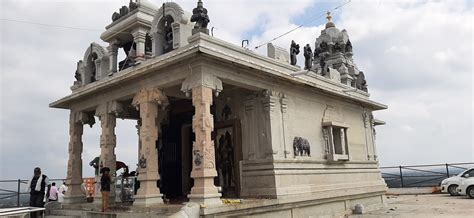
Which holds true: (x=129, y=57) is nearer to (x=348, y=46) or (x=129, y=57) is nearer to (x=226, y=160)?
(x=226, y=160)

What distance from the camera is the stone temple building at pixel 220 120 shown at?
10242 mm

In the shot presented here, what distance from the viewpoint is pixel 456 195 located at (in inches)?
772

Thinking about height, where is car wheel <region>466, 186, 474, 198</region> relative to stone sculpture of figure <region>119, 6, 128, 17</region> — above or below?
below

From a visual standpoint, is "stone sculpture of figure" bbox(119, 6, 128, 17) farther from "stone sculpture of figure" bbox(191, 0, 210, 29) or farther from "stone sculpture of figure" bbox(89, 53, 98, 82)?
"stone sculpture of figure" bbox(191, 0, 210, 29)

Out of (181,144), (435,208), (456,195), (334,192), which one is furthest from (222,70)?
(456,195)

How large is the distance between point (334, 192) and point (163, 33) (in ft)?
25.1

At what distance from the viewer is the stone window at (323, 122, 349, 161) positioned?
45.9ft

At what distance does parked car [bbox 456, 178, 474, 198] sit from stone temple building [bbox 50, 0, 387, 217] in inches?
191

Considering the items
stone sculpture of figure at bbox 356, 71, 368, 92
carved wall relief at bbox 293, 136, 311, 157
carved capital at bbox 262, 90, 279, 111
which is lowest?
carved wall relief at bbox 293, 136, 311, 157

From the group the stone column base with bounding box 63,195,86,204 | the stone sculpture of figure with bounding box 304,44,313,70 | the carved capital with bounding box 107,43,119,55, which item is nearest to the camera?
the stone column base with bounding box 63,195,86,204

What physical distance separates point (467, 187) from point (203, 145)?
48.1 ft

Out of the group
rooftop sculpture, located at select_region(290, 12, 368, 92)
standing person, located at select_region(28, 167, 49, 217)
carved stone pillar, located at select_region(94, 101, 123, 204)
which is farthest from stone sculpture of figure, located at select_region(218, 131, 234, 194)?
rooftop sculpture, located at select_region(290, 12, 368, 92)

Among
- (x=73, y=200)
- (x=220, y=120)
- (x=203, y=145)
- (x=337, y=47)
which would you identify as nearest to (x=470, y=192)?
(x=337, y=47)

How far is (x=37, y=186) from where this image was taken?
1260 centimetres
